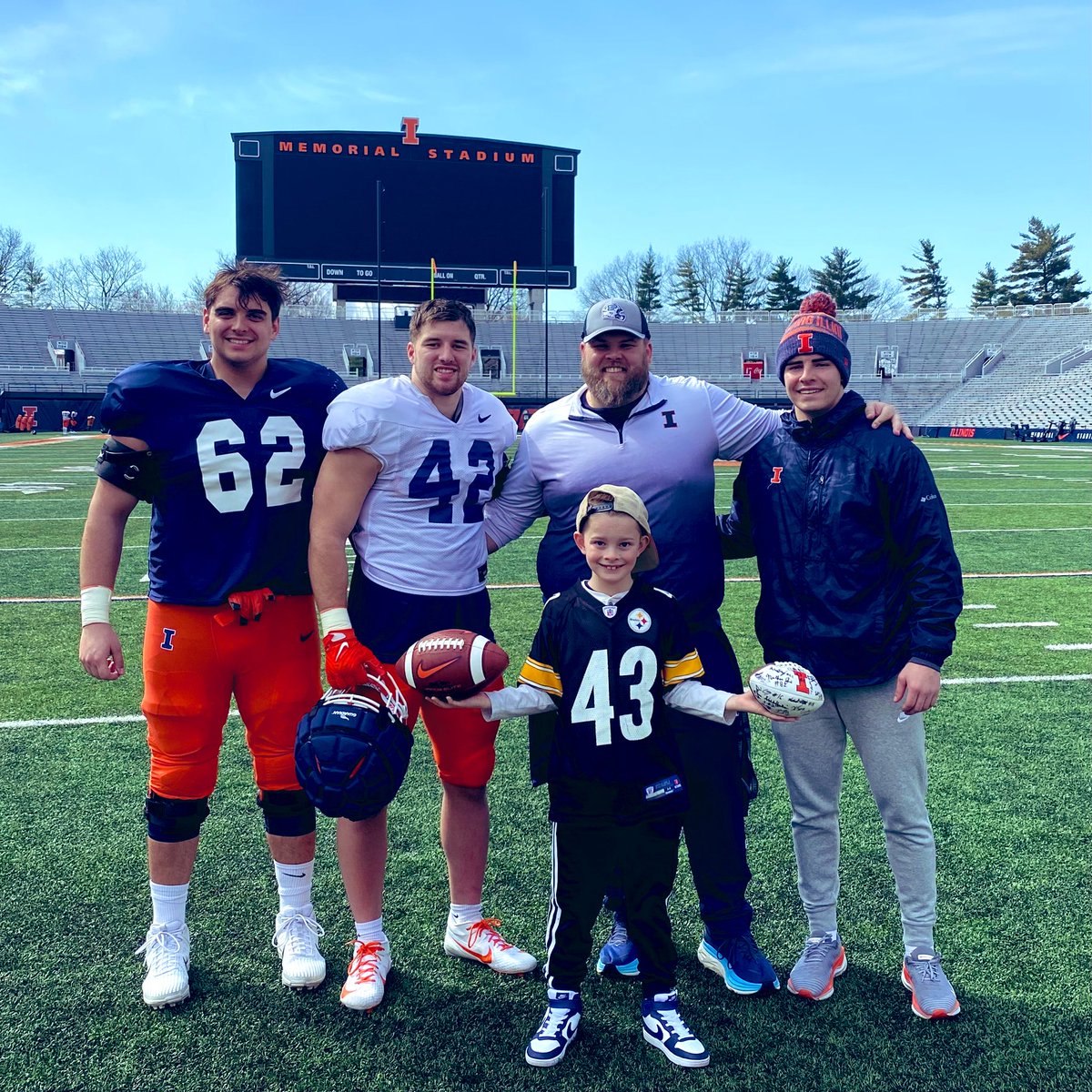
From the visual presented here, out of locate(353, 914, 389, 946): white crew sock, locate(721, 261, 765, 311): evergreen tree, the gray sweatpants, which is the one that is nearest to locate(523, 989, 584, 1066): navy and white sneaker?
locate(353, 914, 389, 946): white crew sock

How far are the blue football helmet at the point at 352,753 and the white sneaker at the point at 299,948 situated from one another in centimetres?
52

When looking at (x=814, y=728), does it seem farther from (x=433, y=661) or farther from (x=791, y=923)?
(x=433, y=661)

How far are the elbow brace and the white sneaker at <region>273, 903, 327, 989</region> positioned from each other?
134 centimetres

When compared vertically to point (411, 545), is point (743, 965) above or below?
below

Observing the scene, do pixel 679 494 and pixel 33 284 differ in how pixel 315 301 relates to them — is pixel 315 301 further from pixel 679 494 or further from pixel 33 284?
pixel 679 494

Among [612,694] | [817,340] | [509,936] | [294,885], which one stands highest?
[817,340]

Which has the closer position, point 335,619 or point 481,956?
point 335,619

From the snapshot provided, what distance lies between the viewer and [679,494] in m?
2.90

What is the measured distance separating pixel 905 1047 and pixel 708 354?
47473mm

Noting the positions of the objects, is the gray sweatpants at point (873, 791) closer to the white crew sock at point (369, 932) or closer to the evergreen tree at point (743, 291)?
the white crew sock at point (369, 932)

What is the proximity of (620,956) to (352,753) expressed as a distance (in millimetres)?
1091

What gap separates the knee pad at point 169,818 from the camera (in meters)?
2.76

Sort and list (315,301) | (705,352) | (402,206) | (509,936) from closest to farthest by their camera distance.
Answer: (509,936)
(402,206)
(705,352)
(315,301)

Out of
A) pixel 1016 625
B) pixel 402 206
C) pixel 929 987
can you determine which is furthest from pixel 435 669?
pixel 402 206
